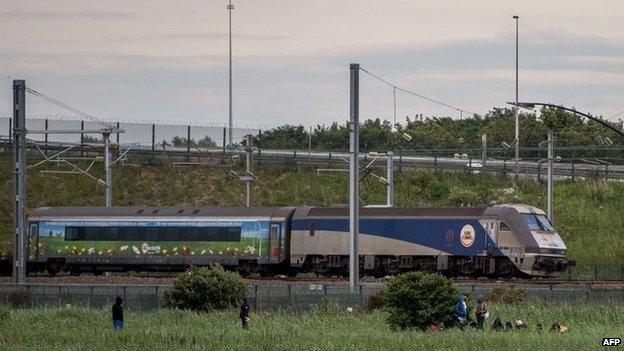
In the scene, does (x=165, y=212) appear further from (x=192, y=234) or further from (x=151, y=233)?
(x=192, y=234)

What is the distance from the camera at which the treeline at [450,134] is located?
118 metres

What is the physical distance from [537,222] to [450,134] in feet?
216

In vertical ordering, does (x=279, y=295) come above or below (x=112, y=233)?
below

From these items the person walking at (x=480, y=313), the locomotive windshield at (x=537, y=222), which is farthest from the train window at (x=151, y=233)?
the person walking at (x=480, y=313)

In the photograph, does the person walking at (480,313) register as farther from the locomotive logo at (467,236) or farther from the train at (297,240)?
the locomotive logo at (467,236)

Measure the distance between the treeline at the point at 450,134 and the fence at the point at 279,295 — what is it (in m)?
60.4

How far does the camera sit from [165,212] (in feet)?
231

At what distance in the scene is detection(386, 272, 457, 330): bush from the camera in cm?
4497

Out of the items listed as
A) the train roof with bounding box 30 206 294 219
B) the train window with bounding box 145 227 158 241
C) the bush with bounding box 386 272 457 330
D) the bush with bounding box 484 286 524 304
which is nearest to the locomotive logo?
the train roof with bounding box 30 206 294 219

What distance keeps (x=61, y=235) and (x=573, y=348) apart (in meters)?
40.7

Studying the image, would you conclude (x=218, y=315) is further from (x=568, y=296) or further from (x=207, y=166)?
(x=207, y=166)

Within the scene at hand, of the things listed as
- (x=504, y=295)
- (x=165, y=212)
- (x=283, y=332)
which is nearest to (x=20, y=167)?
(x=165, y=212)

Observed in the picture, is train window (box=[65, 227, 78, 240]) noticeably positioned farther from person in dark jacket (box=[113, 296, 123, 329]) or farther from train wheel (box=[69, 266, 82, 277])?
person in dark jacket (box=[113, 296, 123, 329])

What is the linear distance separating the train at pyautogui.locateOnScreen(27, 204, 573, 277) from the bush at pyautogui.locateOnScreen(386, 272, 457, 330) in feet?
57.5
